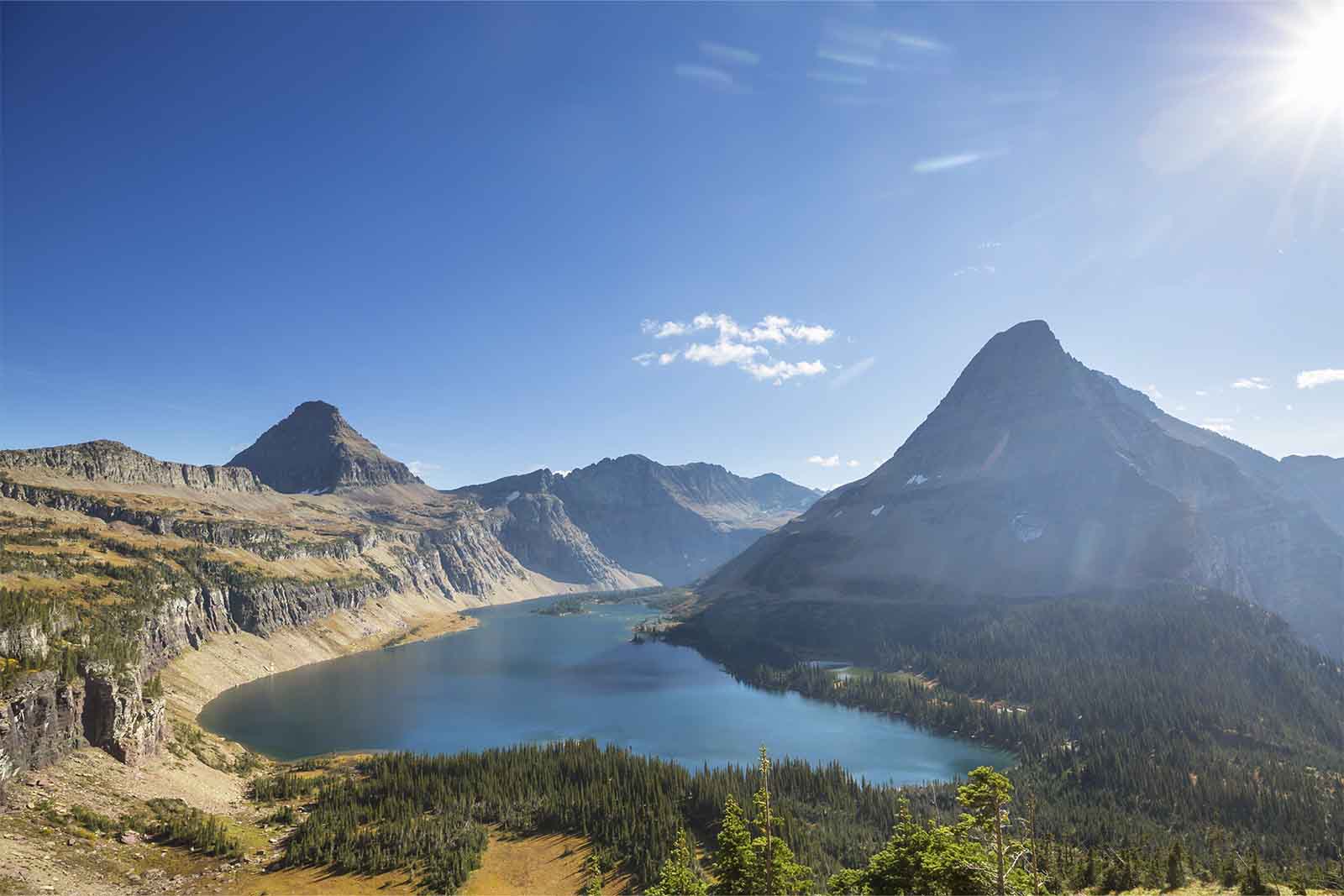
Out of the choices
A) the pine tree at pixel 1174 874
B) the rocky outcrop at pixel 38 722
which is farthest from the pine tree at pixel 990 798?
the rocky outcrop at pixel 38 722

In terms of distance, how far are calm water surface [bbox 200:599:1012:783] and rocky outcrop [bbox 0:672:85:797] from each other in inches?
1714

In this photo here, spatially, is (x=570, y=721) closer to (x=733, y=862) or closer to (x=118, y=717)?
(x=118, y=717)

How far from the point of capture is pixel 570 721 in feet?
480

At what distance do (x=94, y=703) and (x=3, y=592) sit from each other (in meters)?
28.1

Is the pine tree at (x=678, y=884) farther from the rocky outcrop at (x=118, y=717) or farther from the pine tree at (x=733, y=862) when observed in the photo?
the rocky outcrop at (x=118, y=717)

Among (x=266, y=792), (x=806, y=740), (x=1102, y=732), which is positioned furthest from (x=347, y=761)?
(x=1102, y=732)

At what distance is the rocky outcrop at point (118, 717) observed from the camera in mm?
79188

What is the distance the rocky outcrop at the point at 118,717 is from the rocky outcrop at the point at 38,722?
1.41 meters

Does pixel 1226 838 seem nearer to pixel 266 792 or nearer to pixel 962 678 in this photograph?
pixel 962 678

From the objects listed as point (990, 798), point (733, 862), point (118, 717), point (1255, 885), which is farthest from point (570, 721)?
point (990, 798)

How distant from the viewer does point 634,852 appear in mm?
69375

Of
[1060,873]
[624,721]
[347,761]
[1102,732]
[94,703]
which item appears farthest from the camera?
[624,721]

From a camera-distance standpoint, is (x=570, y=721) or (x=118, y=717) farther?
(x=570, y=721)

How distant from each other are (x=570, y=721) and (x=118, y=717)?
8568 cm
